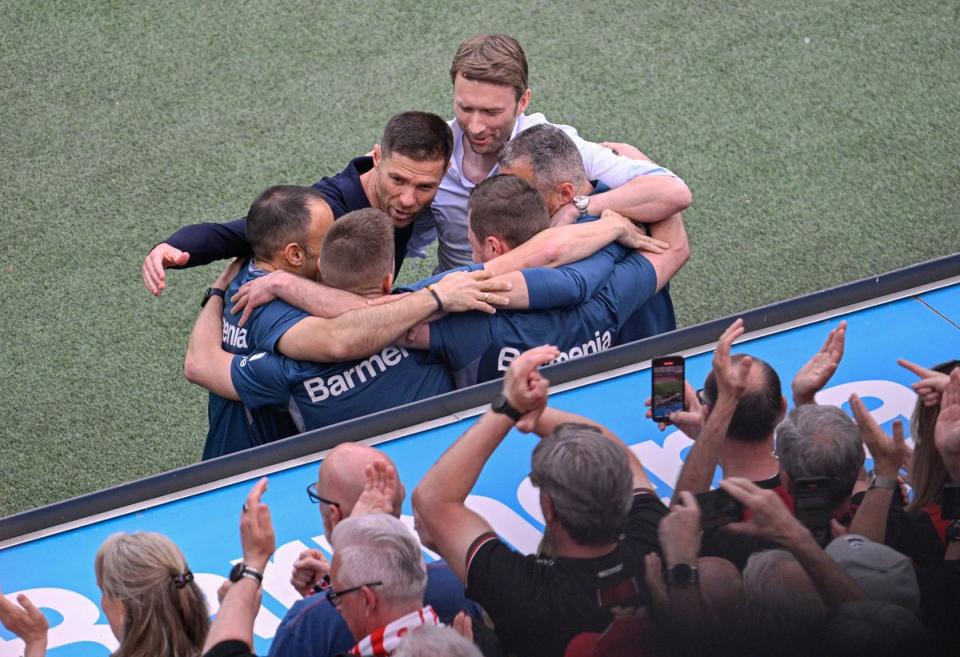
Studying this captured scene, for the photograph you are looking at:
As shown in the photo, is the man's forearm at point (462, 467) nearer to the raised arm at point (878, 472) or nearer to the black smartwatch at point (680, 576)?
the black smartwatch at point (680, 576)

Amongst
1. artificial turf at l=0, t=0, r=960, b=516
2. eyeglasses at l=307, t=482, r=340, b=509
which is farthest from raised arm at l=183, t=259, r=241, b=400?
artificial turf at l=0, t=0, r=960, b=516

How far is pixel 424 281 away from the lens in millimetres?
3012

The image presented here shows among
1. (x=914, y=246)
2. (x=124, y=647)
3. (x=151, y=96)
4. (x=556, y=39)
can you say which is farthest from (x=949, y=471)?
(x=151, y=96)

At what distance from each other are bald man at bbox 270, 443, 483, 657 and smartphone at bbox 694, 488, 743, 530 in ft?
1.68

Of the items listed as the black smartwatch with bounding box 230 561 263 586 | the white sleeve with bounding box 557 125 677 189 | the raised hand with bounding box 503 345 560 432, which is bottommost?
the black smartwatch with bounding box 230 561 263 586

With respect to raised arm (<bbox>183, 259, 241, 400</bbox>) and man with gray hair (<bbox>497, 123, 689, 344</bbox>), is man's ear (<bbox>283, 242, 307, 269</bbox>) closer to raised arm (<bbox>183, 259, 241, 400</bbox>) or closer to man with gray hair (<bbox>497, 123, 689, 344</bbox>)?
raised arm (<bbox>183, 259, 241, 400</bbox>)

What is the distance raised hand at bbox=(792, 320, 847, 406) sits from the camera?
2.70 metres

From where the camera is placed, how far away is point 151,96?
18.2 feet

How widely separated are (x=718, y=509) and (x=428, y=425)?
0.85m

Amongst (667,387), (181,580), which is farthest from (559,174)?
(181,580)

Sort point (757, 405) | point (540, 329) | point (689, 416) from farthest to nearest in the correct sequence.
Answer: point (540, 329) → point (689, 416) → point (757, 405)

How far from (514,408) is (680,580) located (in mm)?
487

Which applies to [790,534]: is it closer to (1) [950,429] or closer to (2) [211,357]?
(1) [950,429]

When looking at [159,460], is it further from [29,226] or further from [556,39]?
[556,39]
